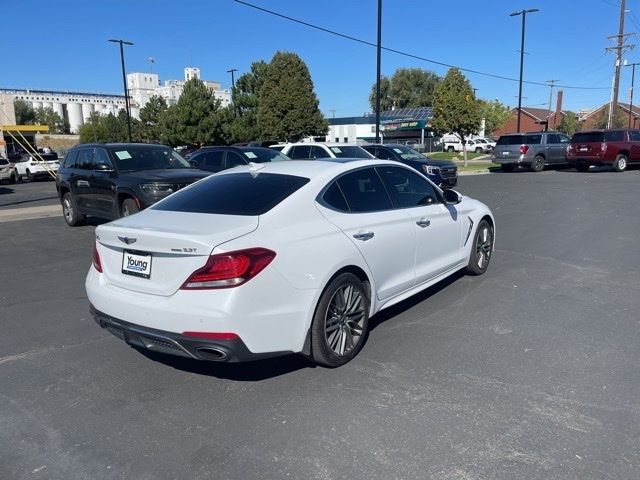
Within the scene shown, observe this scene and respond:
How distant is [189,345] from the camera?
3.40 metres

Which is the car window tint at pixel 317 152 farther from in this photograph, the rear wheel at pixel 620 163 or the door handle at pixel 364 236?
the rear wheel at pixel 620 163

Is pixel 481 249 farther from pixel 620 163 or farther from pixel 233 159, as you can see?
pixel 620 163

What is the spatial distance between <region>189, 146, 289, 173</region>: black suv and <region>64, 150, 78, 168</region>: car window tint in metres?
A: 2.76

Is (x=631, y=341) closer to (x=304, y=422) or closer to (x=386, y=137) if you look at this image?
(x=304, y=422)

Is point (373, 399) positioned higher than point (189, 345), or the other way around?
point (189, 345)

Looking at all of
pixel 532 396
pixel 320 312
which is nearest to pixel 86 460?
pixel 320 312

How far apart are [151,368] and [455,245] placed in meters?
3.34

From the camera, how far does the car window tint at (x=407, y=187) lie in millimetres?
4945

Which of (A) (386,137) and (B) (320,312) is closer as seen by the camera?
(B) (320,312)

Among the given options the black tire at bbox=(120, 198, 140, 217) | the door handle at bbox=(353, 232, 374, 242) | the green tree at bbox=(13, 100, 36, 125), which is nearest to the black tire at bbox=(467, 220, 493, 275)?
the door handle at bbox=(353, 232, 374, 242)

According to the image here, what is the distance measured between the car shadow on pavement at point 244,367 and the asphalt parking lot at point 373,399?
2cm

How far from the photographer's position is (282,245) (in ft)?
11.7

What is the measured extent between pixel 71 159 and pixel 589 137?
70.6ft

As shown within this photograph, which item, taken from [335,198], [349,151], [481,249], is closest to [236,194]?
[335,198]
